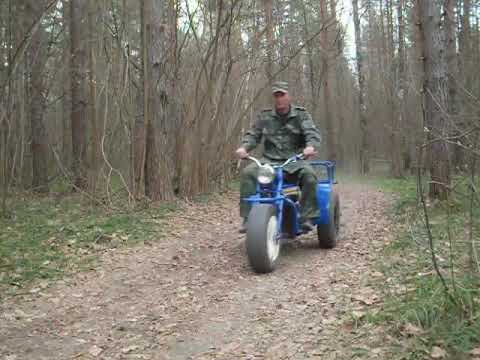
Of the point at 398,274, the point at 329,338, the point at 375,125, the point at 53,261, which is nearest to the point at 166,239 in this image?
the point at 53,261

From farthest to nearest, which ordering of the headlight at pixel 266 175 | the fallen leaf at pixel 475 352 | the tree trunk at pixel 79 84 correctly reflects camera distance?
the tree trunk at pixel 79 84
the headlight at pixel 266 175
the fallen leaf at pixel 475 352

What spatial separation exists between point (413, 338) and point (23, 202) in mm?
8487

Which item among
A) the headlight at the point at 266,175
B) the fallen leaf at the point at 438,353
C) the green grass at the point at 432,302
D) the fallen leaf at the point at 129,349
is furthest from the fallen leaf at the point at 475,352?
the headlight at the point at 266,175

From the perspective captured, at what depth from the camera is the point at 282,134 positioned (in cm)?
614

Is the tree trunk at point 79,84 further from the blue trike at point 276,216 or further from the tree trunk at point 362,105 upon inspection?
the tree trunk at point 362,105

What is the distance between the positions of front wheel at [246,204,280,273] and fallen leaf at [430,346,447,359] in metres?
2.22

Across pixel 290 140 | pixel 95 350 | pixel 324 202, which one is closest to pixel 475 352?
pixel 95 350

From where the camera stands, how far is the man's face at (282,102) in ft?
19.8

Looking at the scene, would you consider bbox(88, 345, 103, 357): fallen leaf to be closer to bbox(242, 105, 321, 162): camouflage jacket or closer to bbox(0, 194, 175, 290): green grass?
bbox(0, 194, 175, 290): green grass

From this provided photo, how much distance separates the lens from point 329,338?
3.35 metres

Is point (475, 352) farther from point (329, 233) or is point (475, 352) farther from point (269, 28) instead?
point (269, 28)

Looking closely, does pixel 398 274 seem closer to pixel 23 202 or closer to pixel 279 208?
pixel 279 208

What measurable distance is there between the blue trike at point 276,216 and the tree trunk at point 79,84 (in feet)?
18.5

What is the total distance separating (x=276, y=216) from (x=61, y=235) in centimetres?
299
